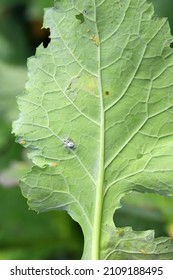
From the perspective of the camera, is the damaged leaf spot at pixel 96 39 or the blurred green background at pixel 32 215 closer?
the damaged leaf spot at pixel 96 39

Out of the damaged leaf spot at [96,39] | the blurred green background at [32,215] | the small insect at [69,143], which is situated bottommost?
the blurred green background at [32,215]

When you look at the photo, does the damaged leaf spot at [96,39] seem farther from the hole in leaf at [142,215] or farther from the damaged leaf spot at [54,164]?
the hole in leaf at [142,215]

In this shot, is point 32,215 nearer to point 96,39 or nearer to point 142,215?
point 142,215

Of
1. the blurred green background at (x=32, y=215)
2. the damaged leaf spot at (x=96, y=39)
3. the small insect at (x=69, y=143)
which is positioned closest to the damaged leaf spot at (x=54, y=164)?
the small insect at (x=69, y=143)

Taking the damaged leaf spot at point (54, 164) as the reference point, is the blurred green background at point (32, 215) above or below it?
below

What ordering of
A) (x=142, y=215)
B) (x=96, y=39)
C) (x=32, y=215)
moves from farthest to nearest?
(x=32, y=215)
(x=142, y=215)
(x=96, y=39)

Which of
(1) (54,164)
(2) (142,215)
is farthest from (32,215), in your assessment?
(1) (54,164)

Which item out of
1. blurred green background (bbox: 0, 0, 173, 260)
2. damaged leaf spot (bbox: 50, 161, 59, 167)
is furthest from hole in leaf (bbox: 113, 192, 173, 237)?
damaged leaf spot (bbox: 50, 161, 59, 167)

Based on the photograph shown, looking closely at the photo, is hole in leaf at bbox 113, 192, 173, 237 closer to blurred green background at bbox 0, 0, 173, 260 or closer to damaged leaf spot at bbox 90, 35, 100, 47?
blurred green background at bbox 0, 0, 173, 260
